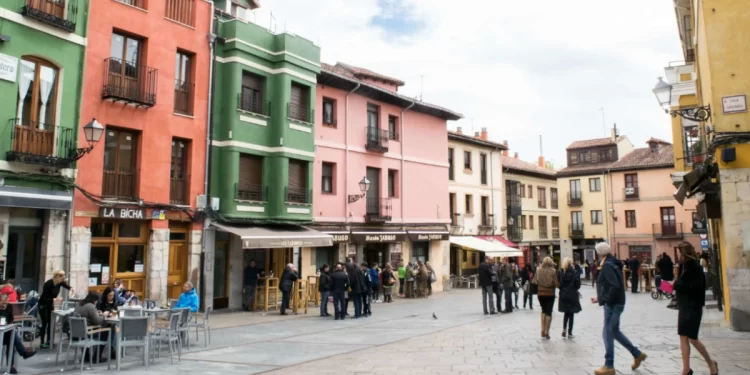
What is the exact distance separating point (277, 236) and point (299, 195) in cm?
320

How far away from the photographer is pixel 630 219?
49.8 metres

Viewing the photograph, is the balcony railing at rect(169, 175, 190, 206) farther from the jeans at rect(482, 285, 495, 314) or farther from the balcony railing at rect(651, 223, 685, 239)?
the balcony railing at rect(651, 223, 685, 239)

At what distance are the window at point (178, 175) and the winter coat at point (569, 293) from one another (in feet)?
38.7

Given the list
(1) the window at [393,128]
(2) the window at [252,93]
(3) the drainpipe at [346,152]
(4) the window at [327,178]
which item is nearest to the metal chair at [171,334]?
(2) the window at [252,93]

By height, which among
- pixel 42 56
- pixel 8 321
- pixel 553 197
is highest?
pixel 553 197

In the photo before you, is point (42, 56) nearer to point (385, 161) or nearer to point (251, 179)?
point (251, 179)

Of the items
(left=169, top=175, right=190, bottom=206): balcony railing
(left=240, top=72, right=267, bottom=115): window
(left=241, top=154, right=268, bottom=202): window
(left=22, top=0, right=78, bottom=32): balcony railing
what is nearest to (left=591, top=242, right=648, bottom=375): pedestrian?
(left=169, top=175, right=190, bottom=206): balcony railing

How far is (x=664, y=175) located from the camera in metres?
47.8

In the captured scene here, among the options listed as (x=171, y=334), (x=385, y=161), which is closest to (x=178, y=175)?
(x=171, y=334)

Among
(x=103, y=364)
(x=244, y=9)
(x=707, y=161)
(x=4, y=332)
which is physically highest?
(x=244, y=9)

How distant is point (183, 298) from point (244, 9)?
14390 millimetres

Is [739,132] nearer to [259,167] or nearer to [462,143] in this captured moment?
[259,167]

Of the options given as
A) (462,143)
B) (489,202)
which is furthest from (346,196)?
(489,202)

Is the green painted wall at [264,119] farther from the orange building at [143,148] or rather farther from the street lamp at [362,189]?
the street lamp at [362,189]
